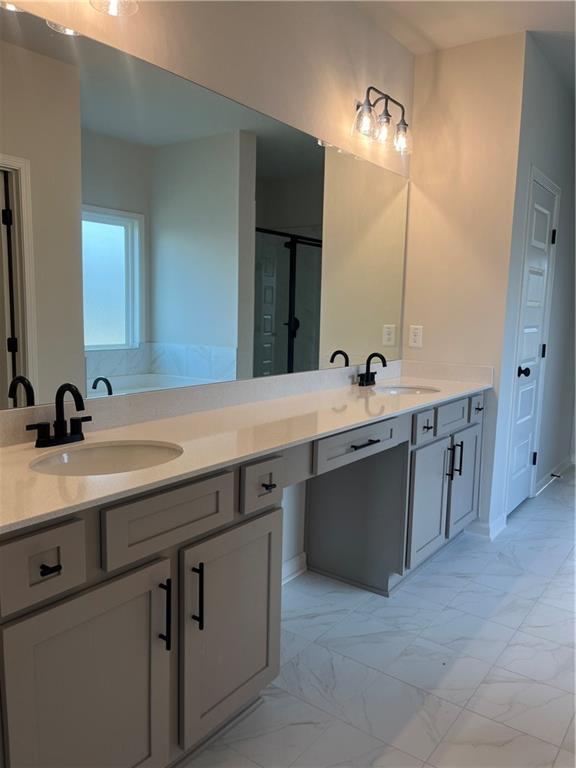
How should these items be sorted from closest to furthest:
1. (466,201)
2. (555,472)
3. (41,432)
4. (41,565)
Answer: (41,565)
(41,432)
(466,201)
(555,472)

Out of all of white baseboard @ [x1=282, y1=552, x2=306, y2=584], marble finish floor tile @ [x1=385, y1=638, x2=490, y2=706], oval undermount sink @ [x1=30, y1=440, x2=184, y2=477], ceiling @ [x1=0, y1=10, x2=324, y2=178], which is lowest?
marble finish floor tile @ [x1=385, y1=638, x2=490, y2=706]

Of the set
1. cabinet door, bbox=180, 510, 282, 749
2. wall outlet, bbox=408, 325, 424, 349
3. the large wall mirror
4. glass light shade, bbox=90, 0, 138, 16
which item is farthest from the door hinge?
wall outlet, bbox=408, 325, 424, 349

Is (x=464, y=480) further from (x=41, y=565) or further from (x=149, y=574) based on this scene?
(x=41, y=565)

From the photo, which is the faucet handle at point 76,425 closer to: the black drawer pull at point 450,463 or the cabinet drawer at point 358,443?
the cabinet drawer at point 358,443

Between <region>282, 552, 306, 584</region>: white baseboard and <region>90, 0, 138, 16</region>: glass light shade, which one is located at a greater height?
<region>90, 0, 138, 16</region>: glass light shade

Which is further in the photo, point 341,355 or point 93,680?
point 341,355

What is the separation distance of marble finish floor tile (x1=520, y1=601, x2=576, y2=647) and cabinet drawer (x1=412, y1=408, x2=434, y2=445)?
826 millimetres

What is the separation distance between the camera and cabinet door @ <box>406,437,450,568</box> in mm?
2467

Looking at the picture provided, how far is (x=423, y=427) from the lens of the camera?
96.7 inches

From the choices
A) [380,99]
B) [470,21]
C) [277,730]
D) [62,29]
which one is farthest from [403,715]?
[470,21]

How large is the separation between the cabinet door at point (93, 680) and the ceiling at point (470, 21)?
2629 millimetres

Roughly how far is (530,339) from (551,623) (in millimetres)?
1699

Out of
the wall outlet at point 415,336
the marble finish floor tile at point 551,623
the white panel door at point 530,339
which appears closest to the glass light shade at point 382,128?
the white panel door at point 530,339

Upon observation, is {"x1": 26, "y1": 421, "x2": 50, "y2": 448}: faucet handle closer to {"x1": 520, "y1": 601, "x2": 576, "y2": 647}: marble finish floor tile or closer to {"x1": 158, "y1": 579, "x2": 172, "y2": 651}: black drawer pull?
{"x1": 158, "y1": 579, "x2": 172, "y2": 651}: black drawer pull
